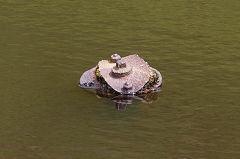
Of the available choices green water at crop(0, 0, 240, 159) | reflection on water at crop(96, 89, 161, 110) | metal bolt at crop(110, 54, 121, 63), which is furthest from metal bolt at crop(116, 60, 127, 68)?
green water at crop(0, 0, 240, 159)

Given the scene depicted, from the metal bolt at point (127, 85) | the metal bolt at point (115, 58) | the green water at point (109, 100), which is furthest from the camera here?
the metal bolt at point (115, 58)

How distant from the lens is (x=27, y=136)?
21.1 m

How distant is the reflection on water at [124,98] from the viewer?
2373 centimetres

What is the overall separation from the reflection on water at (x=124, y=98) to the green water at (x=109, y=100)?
38cm

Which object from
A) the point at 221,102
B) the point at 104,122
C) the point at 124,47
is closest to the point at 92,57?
the point at 124,47

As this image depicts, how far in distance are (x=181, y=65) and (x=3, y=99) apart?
47.4ft

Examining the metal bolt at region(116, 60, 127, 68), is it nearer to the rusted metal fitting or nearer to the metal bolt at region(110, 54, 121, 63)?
the rusted metal fitting

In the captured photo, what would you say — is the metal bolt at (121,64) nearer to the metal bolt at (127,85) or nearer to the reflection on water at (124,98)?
the metal bolt at (127,85)

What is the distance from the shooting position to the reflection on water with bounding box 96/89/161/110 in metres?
23.7

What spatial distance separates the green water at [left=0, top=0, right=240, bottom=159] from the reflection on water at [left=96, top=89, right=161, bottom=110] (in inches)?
14.8

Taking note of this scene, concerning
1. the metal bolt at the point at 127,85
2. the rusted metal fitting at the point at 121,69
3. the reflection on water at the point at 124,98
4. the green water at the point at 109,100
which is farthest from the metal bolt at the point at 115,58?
the green water at the point at 109,100

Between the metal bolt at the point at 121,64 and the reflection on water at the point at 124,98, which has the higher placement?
the metal bolt at the point at 121,64

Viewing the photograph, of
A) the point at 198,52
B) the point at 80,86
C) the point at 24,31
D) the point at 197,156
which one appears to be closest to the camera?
the point at 197,156

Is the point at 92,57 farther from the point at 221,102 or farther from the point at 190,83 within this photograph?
the point at 221,102
